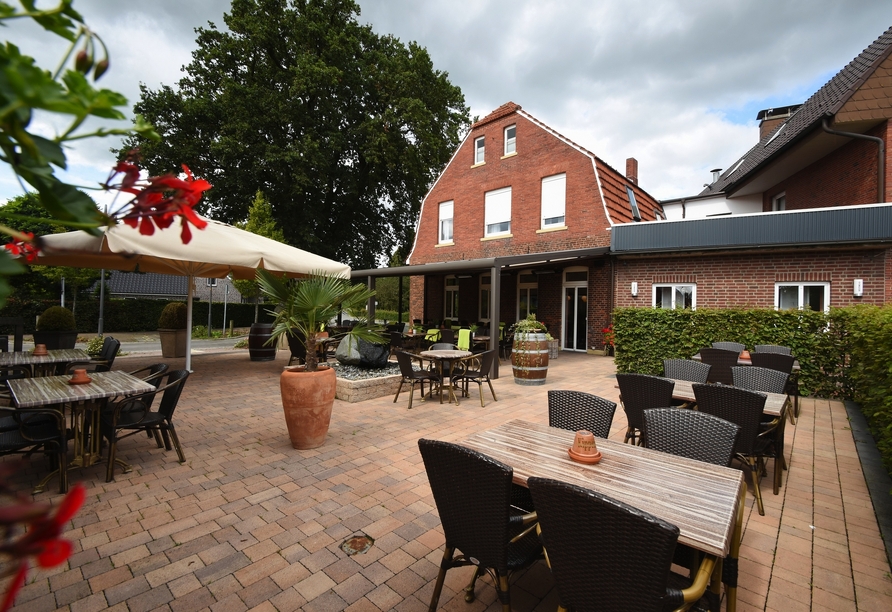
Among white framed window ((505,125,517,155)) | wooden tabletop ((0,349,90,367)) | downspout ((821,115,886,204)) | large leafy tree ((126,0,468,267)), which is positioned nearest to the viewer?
wooden tabletop ((0,349,90,367))

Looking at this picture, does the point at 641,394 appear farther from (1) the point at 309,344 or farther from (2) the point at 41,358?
(2) the point at 41,358

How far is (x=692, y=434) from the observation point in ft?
8.74

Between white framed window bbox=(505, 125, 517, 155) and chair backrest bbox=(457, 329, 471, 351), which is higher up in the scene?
white framed window bbox=(505, 125, 517, 155)

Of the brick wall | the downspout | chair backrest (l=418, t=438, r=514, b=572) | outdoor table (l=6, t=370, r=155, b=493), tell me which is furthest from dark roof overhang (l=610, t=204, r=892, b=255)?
outdoor table (l=6, t=370, r=155, b=493)

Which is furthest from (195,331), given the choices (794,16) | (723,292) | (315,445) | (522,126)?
(794,16)

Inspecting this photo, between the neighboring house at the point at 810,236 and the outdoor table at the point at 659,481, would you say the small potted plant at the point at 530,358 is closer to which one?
the neighboring house at the point at 810,236

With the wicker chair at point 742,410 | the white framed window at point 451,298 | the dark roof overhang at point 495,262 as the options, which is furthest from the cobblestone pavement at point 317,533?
the white framed window at point 451,298

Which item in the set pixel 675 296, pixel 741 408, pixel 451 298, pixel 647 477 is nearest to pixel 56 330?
pixel 647 477

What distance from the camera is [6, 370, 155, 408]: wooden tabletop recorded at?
3225 millimetres

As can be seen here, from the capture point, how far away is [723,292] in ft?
33.3

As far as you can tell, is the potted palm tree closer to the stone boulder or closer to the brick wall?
the stone boulder

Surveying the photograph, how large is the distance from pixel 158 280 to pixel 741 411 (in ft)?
122

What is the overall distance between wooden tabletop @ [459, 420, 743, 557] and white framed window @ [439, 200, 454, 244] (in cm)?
1426

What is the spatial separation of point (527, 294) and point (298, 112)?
1282 centimetres
